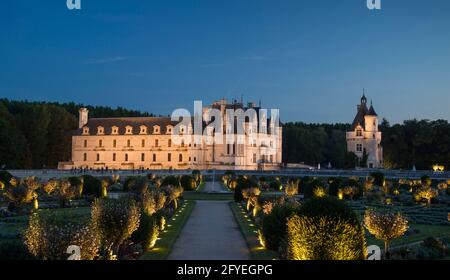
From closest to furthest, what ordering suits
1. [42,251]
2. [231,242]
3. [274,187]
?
[42,251], [231,242], [274,187]

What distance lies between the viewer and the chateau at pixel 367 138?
77.6 meters

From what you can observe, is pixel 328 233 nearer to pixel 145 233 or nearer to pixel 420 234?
pixel 145 233

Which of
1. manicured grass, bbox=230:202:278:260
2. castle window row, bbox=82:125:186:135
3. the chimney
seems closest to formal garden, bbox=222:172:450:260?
manicured grass, bbox=230:202:278:260

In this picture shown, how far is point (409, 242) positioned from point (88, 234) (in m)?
11.1

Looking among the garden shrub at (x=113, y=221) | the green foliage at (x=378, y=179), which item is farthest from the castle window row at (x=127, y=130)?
the garden shrub at (x=113, y=221)

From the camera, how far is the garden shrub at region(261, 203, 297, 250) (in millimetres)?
14039

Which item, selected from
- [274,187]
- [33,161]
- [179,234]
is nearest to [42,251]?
[179,234]

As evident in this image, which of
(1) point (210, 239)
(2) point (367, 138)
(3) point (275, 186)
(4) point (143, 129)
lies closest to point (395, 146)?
(2) point (367, 138)

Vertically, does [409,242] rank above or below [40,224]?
below

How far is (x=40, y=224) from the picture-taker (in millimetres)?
9133

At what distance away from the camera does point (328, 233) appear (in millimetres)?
9055

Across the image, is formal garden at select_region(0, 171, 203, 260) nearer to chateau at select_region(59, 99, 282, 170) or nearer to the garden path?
the garden path

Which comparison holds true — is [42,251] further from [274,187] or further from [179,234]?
[274,187]

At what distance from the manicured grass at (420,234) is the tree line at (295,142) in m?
44.7
